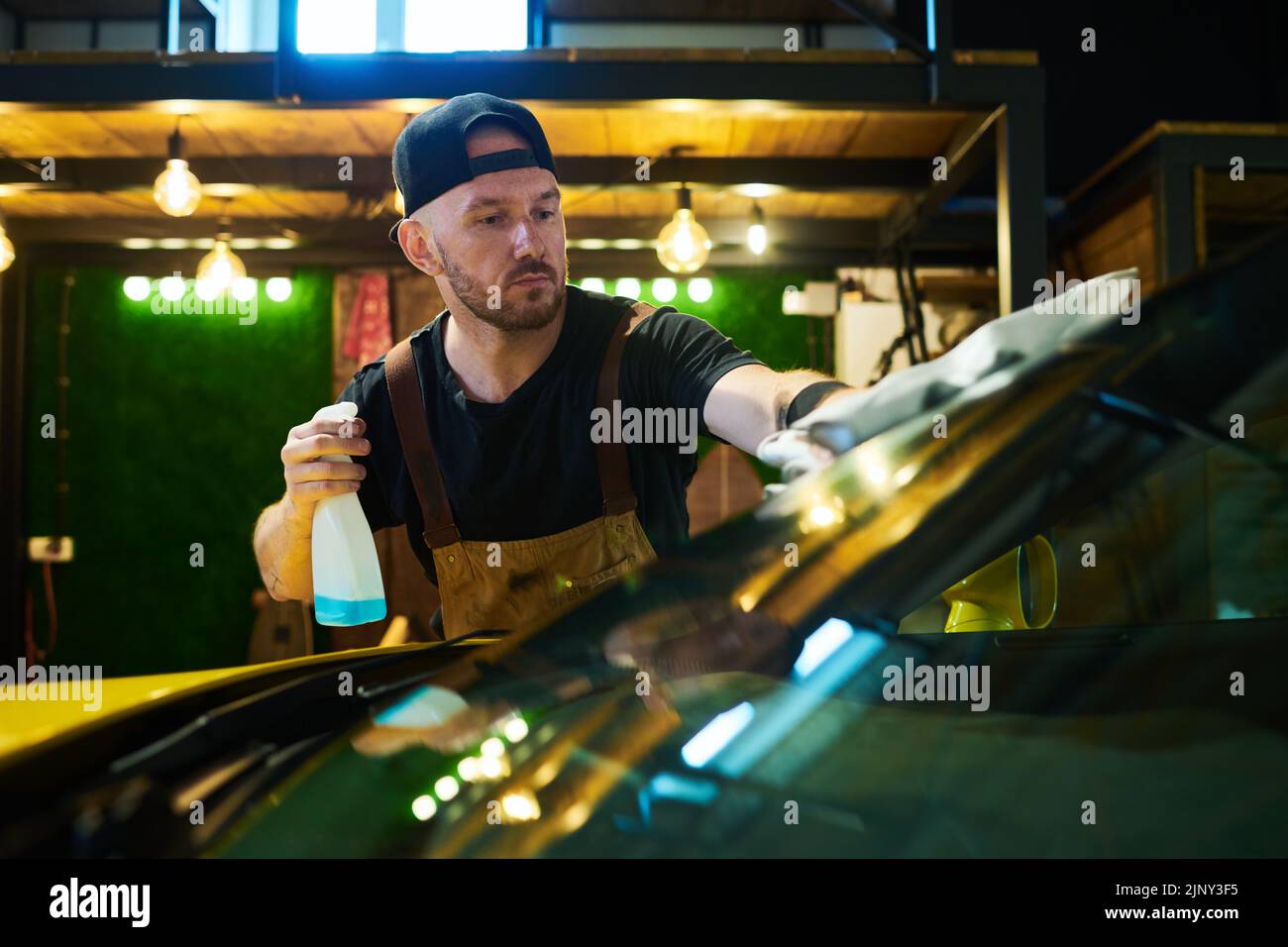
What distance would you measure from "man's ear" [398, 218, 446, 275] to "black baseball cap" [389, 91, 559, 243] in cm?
6

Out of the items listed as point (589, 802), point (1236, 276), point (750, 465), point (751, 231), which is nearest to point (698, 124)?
point (751, 231)

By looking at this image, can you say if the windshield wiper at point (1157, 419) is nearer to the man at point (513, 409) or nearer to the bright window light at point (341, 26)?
the man at point (513, 409)

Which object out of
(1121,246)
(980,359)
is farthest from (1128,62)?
(980,359)

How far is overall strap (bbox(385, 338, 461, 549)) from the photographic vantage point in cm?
144

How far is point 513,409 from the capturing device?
1.46m

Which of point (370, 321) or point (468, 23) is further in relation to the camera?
point (370, 321)

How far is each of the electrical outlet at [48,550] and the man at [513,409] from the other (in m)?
4.02

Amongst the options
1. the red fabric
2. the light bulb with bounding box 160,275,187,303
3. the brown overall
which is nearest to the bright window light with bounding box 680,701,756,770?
the brown overall

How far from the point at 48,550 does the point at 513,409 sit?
14.4ft

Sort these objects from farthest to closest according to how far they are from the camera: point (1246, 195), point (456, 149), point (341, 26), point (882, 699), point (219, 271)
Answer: point (341, 26)
point (1246, 195)
point (219, 271)
point (456, 149)
point (882, 699)

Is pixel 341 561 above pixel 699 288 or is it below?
below

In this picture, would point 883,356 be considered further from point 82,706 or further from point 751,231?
point 82,706

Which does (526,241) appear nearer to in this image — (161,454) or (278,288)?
(278,288)
